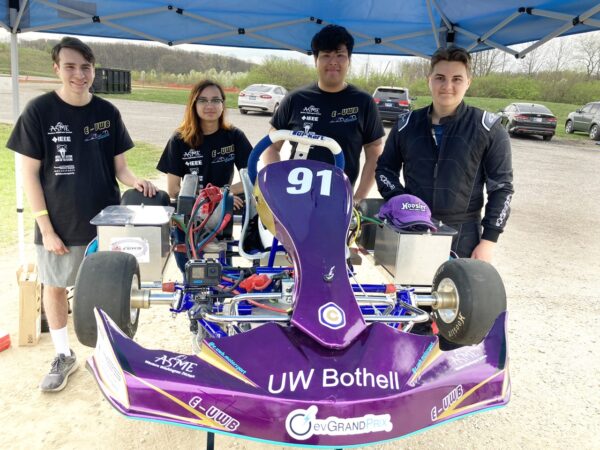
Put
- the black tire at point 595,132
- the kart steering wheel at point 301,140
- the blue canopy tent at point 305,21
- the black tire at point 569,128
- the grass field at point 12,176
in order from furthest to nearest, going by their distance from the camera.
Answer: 1. the black tire at point 569,128
2. the black tire at point 595,132
3. the grass field at point 12,176
4. the blue canopy tent at point 305,21
5. the kart steering wheel at point 301,140

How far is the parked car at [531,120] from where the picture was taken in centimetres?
1928

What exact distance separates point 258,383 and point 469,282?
3.17 ft

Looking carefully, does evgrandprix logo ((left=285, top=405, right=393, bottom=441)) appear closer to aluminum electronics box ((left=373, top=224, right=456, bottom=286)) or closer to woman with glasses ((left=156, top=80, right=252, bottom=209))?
aluminum electronics box ((left=373, top=224, right=456, bottom=286))

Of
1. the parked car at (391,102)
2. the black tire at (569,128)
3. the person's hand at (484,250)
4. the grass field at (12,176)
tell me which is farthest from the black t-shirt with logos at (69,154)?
the black tire at (569,128)

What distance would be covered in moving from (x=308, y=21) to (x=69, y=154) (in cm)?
293

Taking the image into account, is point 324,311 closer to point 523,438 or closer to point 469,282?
point 469,282

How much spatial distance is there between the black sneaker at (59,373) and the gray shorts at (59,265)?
0.48 metres

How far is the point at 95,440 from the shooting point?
2.53 metres

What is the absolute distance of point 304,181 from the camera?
2.13m

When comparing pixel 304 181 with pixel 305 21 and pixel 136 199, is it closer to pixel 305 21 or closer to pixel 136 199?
pixel 136 199

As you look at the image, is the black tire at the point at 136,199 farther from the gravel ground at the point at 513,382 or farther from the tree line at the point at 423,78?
the tree line at the point at 423,78

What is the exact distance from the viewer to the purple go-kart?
1405 mm

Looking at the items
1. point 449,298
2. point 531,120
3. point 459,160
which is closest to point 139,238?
point 449,298

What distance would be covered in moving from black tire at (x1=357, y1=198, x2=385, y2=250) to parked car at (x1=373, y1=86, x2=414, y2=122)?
17.1m
